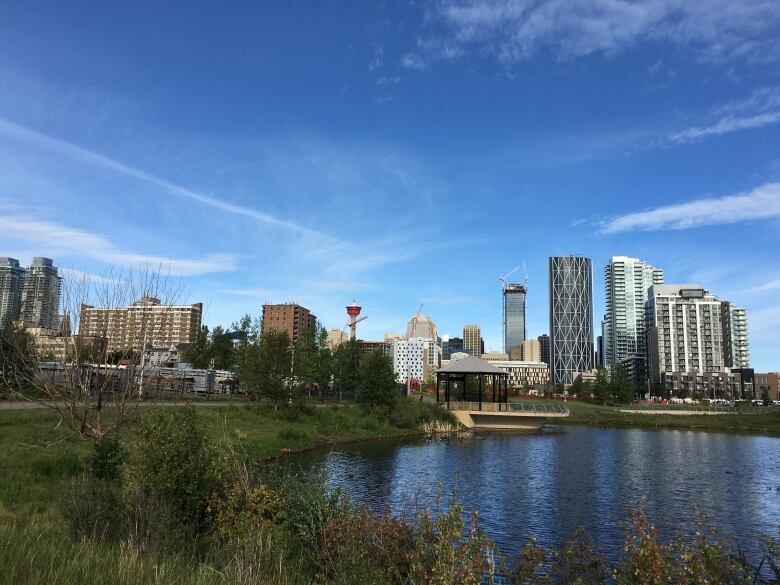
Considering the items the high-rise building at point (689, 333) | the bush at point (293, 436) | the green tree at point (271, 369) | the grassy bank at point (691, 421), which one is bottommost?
the grassy bank at point (691, 421)

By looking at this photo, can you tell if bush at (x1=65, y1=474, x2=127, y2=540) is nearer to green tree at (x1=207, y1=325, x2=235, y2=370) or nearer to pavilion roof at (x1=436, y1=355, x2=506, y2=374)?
pavilion roof at (x1=436, y1=355, x2=506, y2=374)

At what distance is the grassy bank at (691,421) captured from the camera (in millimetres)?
72244

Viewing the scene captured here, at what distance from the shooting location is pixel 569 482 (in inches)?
1184

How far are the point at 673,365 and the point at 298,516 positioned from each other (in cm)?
20661

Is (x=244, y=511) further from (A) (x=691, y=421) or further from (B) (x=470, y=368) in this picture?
(A) (x=691, y=421)

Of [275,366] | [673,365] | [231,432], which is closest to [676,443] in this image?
[275,366]

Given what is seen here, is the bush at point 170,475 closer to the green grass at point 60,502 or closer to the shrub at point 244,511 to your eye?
the shrub at point 244,511

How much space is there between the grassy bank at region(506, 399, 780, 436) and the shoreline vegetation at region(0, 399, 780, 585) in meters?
69.2

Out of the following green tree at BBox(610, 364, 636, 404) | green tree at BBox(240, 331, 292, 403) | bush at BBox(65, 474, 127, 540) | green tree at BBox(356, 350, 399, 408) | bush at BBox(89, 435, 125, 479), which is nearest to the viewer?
bush at BBox(65, 474, 127, 540)

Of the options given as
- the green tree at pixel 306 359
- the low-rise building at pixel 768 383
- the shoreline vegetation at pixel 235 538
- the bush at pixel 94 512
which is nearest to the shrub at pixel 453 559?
the shoreline vegetation at pixel 235 538

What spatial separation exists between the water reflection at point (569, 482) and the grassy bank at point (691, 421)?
22.1 m

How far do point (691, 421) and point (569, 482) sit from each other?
56.9 meters

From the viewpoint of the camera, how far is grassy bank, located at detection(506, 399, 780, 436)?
72.2m

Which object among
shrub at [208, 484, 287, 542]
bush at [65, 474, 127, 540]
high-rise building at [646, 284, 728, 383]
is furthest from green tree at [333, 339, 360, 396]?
high-rise building at [646, 284, 728, 383]
